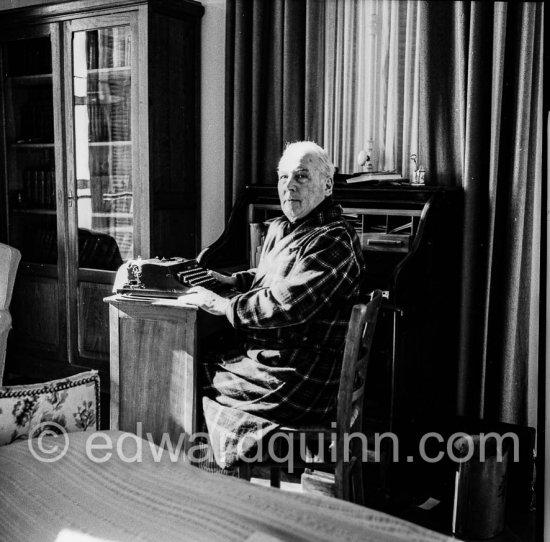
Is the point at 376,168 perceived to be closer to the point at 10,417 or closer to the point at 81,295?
the point at 81,295

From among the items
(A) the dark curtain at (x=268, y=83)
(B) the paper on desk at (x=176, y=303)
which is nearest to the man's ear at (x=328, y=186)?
(B) the paper on desk at (x=176, y=303)

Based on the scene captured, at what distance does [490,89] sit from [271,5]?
1210mm

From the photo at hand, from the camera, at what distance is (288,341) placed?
2.33m

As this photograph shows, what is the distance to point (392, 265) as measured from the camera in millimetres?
3102

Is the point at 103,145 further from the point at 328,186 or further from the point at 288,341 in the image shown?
the point at 288,341

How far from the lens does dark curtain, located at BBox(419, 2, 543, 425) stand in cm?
300

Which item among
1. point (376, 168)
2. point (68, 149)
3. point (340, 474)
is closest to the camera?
point (340, 474)

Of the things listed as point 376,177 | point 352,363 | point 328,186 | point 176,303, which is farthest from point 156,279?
point 376,177

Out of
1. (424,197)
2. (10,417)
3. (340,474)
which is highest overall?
(424,197)

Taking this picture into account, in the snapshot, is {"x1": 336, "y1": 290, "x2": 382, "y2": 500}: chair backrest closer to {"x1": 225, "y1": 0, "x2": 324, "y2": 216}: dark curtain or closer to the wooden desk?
the wooden desk

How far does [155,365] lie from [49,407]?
0.86 meters

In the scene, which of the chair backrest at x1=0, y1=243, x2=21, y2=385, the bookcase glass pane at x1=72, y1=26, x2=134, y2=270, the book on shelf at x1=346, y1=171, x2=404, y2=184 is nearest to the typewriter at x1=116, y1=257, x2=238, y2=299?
the book on shelf at x1=346, y1=171, x2=404, y2=184

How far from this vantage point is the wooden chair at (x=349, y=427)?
2.03 metres

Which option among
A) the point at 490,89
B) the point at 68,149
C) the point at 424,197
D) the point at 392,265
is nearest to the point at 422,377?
the point at 392,265
